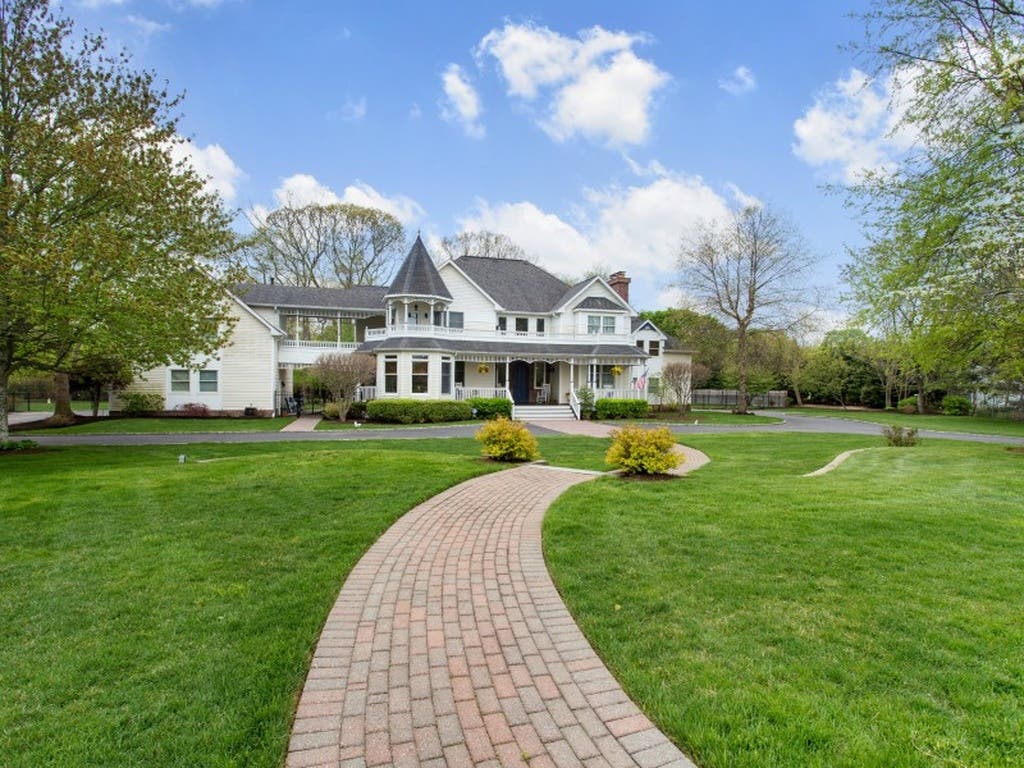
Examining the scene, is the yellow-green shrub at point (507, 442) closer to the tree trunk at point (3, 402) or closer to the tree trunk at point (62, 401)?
the tree trunk at point (3, 402)

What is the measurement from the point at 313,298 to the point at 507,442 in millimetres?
20314

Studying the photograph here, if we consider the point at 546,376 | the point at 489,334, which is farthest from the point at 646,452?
the point at 546,376

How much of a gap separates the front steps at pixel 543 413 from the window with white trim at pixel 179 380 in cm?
1538

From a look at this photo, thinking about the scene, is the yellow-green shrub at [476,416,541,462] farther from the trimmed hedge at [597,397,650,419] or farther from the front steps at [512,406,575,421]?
the trimmed hedge at [597,397,650,419]

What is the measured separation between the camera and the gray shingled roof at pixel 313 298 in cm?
2612

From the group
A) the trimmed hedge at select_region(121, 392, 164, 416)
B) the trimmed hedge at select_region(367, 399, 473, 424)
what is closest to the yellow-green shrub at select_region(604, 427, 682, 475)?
the trimmed hedge at select_region(367, 399, 473, 424)

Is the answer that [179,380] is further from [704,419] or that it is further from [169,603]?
[704,419]

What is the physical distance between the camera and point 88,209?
1088 centimetres

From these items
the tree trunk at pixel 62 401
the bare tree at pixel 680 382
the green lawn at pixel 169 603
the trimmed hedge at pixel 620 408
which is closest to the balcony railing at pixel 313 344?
the tree trunk at pixel 62 401

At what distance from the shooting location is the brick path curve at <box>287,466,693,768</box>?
247 cm

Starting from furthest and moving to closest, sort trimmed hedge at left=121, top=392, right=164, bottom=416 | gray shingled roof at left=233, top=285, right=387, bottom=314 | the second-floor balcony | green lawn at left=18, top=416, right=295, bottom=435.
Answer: gray shingled roof at left=233, top=285, right=387, bottom=314
the second-floor balcony
trimmed hedge at left=121, top=392, right=164, bottom=416
green lawn at left=18, top=416, right=295, bottom=435

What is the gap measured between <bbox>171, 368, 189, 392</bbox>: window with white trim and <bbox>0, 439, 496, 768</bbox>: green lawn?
52.2ft

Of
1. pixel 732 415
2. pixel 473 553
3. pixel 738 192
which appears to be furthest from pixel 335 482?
pixel 738 192

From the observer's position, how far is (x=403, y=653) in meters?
3.37
